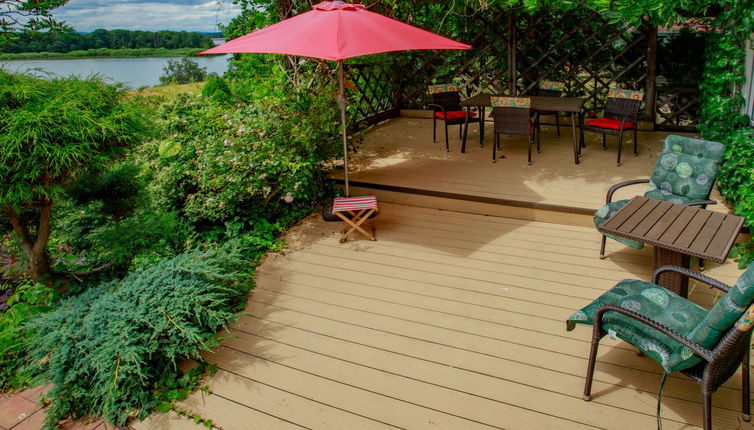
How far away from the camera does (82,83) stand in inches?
135

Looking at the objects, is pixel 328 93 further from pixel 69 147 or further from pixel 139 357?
pixel 139 357

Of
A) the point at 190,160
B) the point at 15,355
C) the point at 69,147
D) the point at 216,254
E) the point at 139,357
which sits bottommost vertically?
the point at 15,355

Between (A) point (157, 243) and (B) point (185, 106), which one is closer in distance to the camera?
(A) point (157, 243)

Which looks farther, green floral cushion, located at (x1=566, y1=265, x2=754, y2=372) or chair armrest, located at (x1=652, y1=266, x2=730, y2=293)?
chair armrest, located at (x1=652, y1=266, x2=730, y2=293)

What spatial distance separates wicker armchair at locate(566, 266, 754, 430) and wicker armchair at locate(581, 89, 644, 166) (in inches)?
140

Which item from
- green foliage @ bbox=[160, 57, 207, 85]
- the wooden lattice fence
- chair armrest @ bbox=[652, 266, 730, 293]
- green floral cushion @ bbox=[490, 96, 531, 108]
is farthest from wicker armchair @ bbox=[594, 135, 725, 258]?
green foliage @ bbox=[160, 57, 207, 85]

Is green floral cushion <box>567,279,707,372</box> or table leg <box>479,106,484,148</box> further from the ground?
table leg <box>479,106,484,148</box>

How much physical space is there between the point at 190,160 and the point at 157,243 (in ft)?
3.64

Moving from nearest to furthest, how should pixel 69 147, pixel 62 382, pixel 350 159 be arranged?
pixel 62 382 → pixel 69 147 → pixel 350 159

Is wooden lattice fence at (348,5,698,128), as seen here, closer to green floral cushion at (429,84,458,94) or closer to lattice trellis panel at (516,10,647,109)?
lattice trellis panel at (516,10,647,109)

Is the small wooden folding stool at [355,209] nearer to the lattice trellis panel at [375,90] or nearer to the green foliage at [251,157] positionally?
the green foliage at [251,157]

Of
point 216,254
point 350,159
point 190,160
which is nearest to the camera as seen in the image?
point 216,254

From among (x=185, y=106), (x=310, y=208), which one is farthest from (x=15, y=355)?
(x=185, y=106)

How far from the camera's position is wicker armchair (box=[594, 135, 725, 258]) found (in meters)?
3.93
